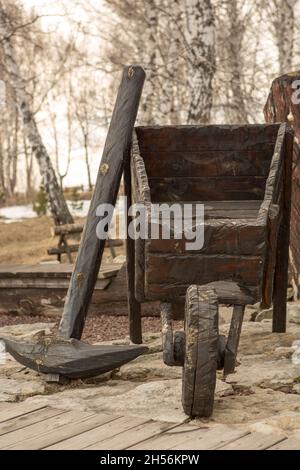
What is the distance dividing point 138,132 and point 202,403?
76.9 inches

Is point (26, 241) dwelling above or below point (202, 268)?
below

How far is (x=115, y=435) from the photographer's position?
287 centimetres

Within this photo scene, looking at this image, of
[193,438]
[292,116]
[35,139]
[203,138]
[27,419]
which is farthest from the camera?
[35,139]

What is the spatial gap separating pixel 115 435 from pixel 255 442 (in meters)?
0.55

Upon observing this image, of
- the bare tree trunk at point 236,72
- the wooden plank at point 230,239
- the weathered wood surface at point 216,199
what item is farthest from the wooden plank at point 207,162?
the bare tree trunk at point 236,72

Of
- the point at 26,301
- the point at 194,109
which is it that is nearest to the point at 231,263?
the point at 26,301

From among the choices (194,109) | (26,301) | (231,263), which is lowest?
(26,301)

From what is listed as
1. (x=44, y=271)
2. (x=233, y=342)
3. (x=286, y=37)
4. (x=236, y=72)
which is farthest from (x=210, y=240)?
(x=286, y=37)

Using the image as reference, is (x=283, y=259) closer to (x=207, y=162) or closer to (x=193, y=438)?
(x=207, y=162)

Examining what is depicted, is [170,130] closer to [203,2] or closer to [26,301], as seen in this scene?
[26,301]

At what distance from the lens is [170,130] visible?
4418mm

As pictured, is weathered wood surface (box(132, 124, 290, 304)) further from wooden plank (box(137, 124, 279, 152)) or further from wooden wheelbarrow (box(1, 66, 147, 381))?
wooden wheelbarrow (box(1, 66, 147, 381))

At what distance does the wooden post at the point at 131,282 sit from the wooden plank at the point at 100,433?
4.97ft

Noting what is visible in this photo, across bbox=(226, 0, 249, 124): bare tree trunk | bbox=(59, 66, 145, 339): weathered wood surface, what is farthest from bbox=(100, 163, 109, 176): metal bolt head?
bbox=(226, 0, 249, 124): bare tree trunk
